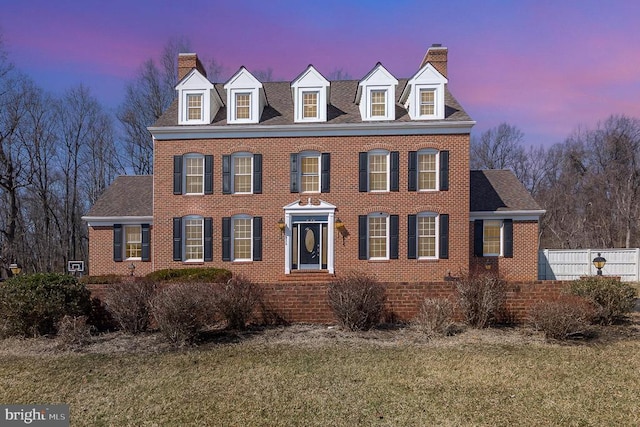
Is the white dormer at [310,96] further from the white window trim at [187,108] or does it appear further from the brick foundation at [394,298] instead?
the brick foundation at [394,298]

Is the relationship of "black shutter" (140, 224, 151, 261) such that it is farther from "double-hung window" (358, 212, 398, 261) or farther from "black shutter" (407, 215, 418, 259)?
"black shutter" (407, 215, 418, 259)

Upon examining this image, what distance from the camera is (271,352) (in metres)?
6.98

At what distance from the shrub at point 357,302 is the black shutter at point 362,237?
7.43 m

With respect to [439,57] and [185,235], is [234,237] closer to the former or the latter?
[185,235]

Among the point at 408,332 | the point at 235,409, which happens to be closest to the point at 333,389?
the point at 235,409

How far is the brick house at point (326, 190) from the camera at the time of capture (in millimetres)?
15914

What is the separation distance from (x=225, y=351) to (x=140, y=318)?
249 cm

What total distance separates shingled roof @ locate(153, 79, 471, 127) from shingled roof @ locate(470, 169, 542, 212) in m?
3.79

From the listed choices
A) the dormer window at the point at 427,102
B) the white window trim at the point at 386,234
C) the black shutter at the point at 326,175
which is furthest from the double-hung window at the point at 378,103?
the white window trim at the point at 386,234

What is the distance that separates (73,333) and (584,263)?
21.3 m

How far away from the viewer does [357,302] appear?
8.17m

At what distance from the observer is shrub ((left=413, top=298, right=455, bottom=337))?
791 cm

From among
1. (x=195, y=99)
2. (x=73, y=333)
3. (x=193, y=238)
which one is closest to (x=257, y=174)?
(x=193, y=238)

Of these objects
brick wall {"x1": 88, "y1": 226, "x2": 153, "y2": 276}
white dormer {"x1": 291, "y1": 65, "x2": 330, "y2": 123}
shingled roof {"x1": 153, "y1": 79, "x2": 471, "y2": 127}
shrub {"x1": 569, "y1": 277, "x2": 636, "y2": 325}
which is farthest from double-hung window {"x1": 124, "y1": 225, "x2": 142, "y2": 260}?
shrub {"x1": 569, "y1": 277, "x2": 636, "y2": 325}
